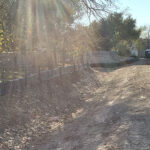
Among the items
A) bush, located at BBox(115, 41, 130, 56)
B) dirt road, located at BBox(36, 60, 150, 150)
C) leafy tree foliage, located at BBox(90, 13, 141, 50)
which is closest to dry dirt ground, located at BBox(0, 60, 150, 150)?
dirt road, located at BBox(36, 60, 150, 150)

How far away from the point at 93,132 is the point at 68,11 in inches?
315

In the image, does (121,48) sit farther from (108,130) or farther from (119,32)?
(108,130)

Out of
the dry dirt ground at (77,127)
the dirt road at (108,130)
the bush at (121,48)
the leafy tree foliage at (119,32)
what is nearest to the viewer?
the dirt road at (108,130)

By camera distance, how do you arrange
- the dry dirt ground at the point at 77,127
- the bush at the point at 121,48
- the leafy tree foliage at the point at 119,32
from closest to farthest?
the dry dirt ground at the point at 77,127
the leafy tree foliage at the point at 119,32
the bush at the point at 121,48

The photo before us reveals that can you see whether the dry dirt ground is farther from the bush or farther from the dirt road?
the bush

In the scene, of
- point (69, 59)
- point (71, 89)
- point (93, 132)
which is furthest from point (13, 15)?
point (93, 132)

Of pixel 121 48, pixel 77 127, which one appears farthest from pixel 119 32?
pixel 77 127

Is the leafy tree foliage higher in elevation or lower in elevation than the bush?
higher

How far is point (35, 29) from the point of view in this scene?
10000 mm

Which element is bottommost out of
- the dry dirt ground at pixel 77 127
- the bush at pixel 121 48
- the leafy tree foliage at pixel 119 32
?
the dry dirt ground at pixel 77 127

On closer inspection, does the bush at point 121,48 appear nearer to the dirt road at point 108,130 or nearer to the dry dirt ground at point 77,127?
the dry dirt ground at point 77,127

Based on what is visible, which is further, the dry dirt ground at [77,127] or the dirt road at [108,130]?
the dry dirt ground at [77,127]

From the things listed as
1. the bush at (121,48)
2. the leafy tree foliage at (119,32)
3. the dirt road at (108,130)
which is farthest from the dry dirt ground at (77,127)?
the bush at (121,48)

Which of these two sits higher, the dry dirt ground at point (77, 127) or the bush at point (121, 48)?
the bush at point (121, 48)
